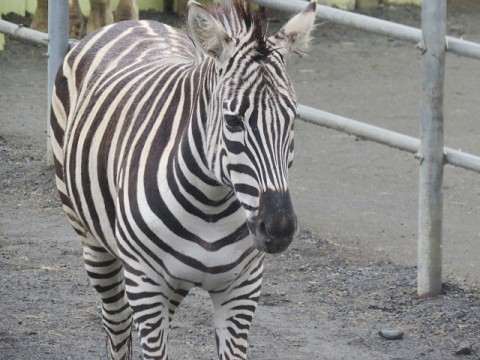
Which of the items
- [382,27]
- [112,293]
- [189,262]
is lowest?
[112,293]

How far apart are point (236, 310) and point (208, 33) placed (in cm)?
94

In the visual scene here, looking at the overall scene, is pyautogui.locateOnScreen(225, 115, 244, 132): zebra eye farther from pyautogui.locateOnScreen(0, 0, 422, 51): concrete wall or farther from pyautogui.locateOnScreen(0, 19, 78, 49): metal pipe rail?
pyautogui.locateOnScreen(0, 0, 422, 51): concrete wall

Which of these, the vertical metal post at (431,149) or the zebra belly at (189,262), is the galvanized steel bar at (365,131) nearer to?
the vertical metal post at (431,149)

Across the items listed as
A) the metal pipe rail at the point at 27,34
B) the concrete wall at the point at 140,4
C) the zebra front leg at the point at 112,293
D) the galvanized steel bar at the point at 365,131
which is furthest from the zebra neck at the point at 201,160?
the concrete wall at the point at 140,4

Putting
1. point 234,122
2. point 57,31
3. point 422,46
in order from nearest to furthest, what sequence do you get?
point 234,122, point 422,46, point 57,31

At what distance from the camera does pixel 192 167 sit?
375 centimetres

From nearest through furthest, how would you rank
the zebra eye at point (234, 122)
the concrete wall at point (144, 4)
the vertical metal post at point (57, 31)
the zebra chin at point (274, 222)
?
the zebra chin at point (274, 222)
the zebra eye at point (234, 122)
the vertical metal post at point (57, 31)
the concrete wall at point (144, 4)

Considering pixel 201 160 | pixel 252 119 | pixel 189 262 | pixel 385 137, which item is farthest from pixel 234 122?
pixel 385 137

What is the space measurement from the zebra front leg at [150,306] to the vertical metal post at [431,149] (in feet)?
6.22

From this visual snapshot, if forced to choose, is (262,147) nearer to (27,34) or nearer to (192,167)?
(192,167)

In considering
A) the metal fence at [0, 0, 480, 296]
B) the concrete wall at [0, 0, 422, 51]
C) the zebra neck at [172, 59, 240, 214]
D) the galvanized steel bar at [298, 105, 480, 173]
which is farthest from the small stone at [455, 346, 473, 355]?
the concrete wall at [0, 0, 422, 51]

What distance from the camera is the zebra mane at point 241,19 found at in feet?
11.7

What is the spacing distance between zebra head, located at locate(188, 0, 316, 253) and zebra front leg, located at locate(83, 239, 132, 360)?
117cm

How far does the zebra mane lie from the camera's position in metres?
3.55
